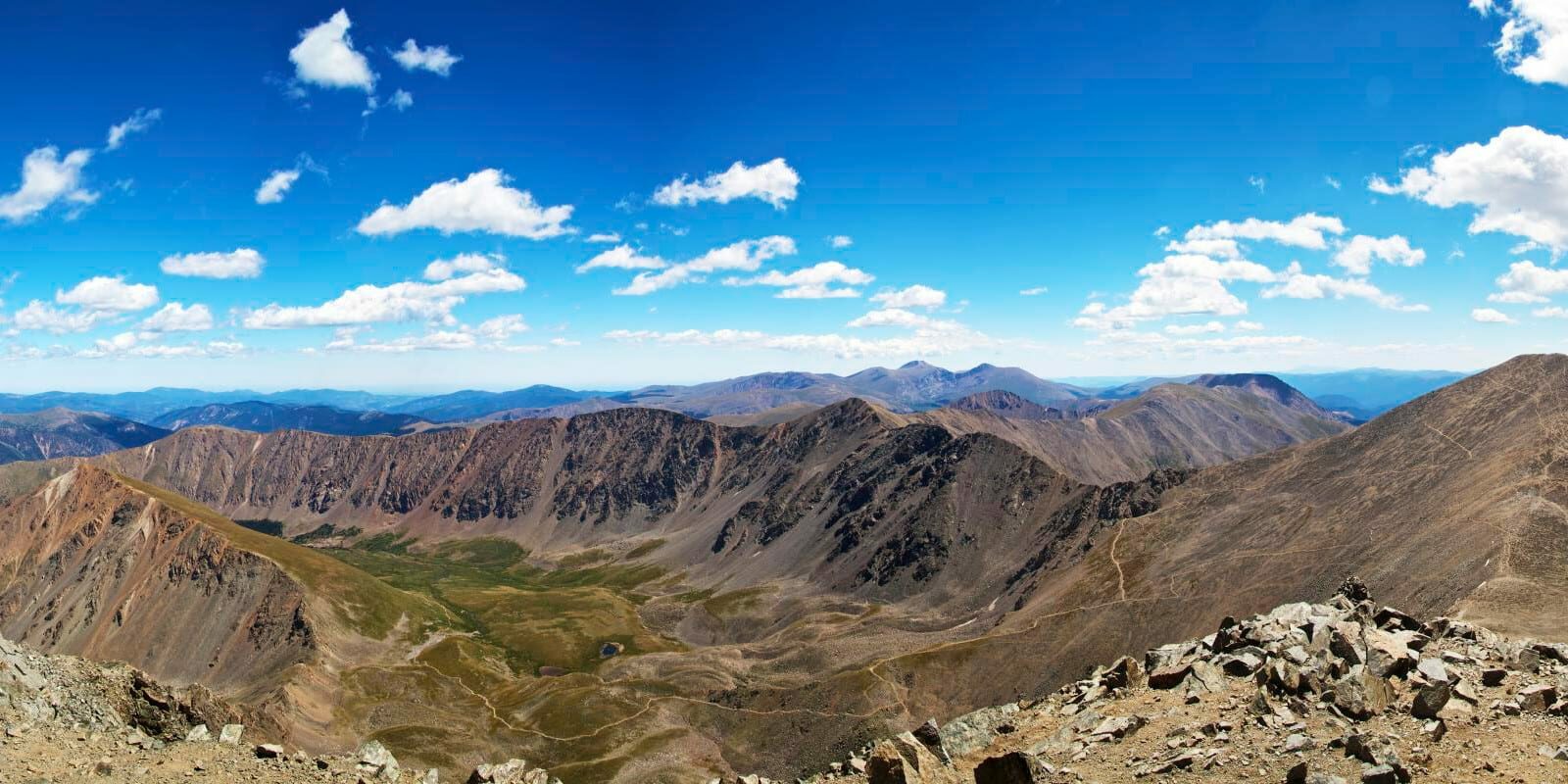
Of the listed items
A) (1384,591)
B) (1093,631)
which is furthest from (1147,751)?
(1093,631)

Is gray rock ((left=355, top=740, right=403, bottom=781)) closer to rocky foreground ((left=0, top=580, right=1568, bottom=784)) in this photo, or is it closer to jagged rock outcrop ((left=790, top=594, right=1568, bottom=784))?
rocky foreground ((left=0, top=580, right=1568, bottom=784))

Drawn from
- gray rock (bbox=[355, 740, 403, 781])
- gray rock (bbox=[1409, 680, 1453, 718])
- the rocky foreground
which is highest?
gray rock (bbox=[1409, 680, 1453, 718])

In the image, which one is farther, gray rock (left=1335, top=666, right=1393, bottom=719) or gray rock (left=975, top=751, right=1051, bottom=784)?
gray rock (left=1335, top=666, right=1393, bottom=719)

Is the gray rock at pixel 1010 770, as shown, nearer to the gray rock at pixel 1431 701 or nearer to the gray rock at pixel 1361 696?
the gray rock at pixel 1361 696

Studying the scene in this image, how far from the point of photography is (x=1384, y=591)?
331 feet

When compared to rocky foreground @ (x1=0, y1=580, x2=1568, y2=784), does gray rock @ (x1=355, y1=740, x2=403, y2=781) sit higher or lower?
lower

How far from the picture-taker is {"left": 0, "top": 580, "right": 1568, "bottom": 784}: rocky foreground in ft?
81.4

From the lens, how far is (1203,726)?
29.3 meters

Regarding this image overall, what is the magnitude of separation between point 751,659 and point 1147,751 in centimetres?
16316

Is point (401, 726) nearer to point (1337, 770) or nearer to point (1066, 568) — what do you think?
point (1066, 568)

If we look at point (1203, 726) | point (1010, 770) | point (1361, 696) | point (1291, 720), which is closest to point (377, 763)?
point (1010, 770)

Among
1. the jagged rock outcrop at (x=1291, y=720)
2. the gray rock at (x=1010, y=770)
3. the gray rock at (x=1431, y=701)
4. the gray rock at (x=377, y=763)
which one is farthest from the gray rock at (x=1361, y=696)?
the gray rock at (x=377, y=763)

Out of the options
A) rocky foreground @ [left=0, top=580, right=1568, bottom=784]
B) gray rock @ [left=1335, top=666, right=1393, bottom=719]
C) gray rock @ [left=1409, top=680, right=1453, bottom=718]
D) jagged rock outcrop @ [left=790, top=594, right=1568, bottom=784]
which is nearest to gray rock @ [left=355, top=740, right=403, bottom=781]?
rocky foreground @ [left=0, top=580, right=1568, bottom=784]

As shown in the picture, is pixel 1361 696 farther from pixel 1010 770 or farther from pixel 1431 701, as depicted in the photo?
pixel 1010 770
